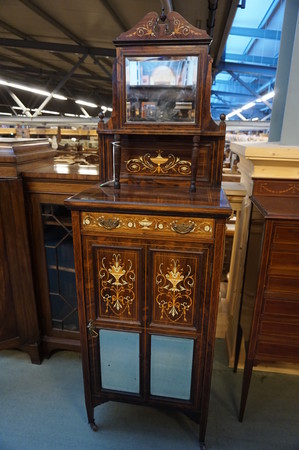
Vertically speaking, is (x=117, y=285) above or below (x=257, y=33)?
below

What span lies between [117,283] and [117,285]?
11 mm

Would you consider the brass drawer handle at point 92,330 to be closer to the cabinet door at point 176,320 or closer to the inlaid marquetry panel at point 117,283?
the inlaid marquetry panel at point 117,283

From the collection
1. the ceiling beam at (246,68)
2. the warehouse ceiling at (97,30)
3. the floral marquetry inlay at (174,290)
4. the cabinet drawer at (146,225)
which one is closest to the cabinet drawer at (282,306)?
the floral marquetry inlay at (174,290)

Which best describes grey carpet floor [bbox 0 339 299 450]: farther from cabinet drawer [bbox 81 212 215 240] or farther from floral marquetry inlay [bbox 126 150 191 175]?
floral marquetry inlay [bbox 126 150 191 175]

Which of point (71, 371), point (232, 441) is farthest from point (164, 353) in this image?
point (71, 371)

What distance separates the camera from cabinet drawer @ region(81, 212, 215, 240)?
1131 millimetres

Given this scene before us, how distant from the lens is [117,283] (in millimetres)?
1287

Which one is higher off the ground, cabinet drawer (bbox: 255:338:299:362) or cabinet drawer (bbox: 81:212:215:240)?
cabinet drawer (bbox: 81:212:215:240)

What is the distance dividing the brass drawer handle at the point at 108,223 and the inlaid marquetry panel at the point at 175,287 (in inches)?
7.8

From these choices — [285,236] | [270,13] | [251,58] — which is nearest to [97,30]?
[270,13]

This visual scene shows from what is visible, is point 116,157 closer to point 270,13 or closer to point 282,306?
point 282,306

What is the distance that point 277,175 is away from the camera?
1.48 metres

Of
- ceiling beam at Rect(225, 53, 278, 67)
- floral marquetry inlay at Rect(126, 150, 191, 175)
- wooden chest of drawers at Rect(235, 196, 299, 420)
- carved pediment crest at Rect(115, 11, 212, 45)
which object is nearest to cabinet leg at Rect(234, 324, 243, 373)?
wooden chest of drawers at Rect(235, 196, 299, 420)

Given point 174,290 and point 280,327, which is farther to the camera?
point 280,327
